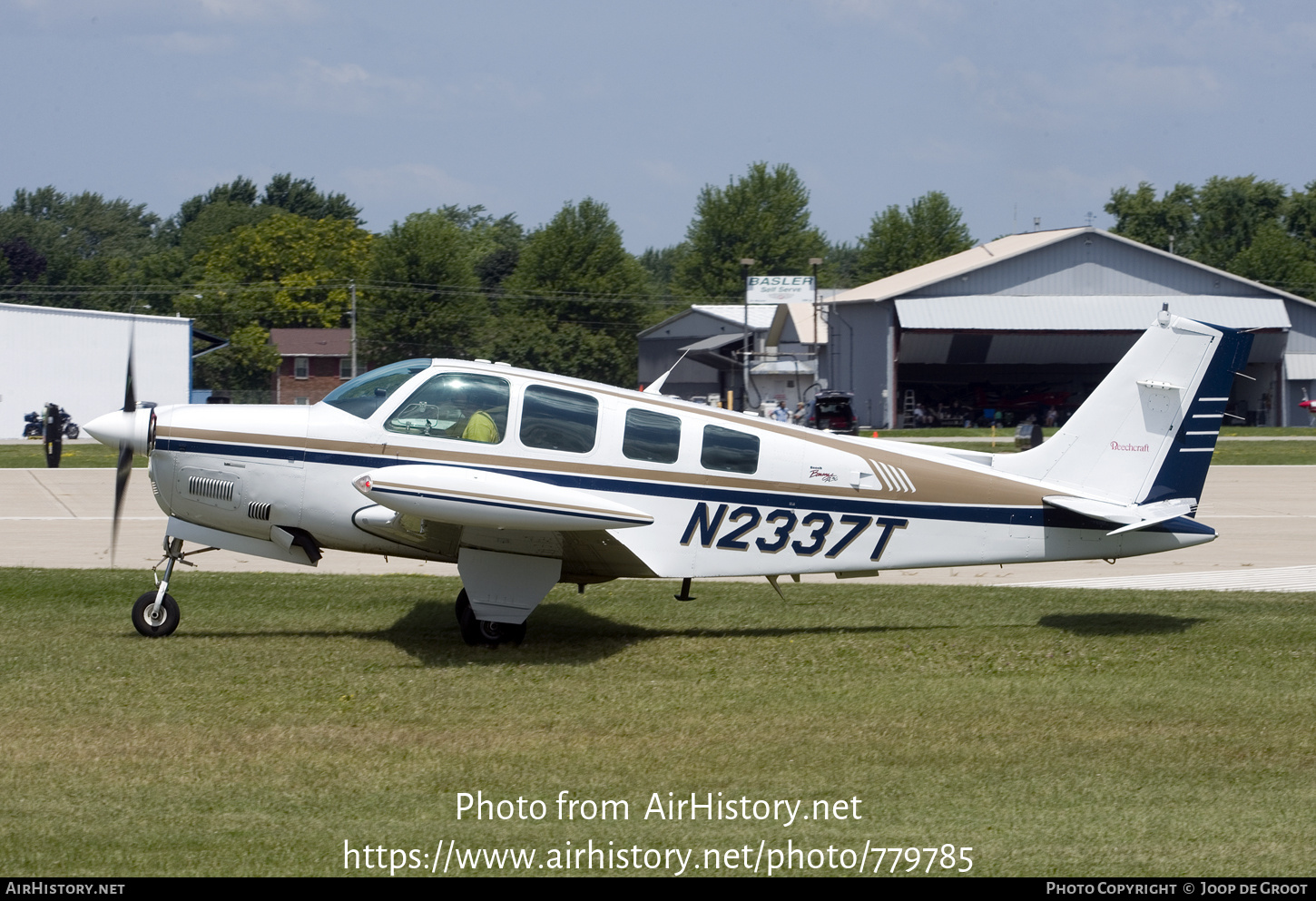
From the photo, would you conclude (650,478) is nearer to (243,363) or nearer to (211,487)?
(211,487)

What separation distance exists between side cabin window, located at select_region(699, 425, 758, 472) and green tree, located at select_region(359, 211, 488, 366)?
76.1 metres

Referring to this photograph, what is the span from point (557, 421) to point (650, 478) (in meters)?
0.84

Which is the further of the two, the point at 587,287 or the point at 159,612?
the point at 587,287

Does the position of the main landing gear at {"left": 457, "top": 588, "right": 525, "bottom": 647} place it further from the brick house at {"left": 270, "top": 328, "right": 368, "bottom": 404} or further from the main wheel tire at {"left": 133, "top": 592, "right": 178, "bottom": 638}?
the brick house at {"left": 270, "top": 328, "right": 368, "bottom": 404}

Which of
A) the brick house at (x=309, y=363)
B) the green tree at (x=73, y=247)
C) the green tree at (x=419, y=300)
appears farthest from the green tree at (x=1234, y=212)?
the green tree at (x=73, y=247)

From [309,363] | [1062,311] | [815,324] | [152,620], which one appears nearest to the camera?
[152,620]

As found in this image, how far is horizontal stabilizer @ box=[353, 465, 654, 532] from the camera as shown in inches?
322

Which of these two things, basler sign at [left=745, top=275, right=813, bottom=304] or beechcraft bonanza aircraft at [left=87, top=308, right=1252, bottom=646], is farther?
basler sign at [left=745, top=275, right=813, bottom=304]

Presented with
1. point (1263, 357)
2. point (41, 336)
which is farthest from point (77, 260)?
point (1263, 357)

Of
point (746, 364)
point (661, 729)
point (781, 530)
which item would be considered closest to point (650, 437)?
point (781, 530)

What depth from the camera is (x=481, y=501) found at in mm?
8273

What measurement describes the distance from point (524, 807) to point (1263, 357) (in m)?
64.1

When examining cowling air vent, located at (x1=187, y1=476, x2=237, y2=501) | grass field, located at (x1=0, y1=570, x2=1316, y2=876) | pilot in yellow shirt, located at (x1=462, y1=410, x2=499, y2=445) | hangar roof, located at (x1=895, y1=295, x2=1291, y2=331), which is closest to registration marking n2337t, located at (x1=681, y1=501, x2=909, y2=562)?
grass field, located at (x1=0, y1=570, x2=1316, y2=876)

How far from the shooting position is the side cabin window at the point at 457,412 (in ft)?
29.9
